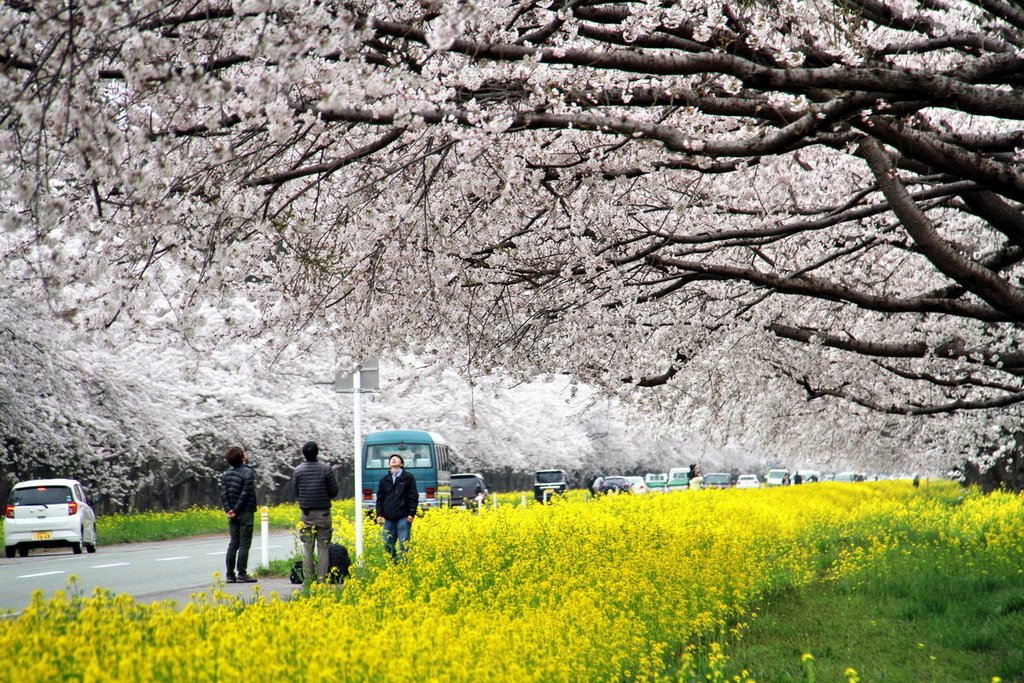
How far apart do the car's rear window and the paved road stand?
110 centimetres

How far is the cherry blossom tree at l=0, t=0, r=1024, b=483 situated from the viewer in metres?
5.24

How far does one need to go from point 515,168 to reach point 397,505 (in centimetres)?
688

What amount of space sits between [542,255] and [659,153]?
2.04 m

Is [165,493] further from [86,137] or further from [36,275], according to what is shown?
[86,137]

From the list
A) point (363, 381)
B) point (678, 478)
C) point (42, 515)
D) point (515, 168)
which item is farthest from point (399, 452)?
point (678, 478)

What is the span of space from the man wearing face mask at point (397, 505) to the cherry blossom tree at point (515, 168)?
204cm

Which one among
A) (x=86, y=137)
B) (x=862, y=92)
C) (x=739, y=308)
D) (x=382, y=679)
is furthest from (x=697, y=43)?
(x=739, y=308)

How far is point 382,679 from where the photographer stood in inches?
180

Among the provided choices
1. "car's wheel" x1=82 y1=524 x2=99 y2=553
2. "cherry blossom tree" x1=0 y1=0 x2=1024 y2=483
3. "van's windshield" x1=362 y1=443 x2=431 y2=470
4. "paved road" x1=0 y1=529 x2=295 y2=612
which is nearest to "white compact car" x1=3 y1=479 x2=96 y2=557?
"paved road" x1=0 y1=529 x2=295 y2=612

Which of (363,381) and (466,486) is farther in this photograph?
(466,486)

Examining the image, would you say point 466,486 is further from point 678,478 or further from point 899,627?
point 899,627

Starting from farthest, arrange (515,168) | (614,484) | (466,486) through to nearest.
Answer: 1. (614,484)
2. (466,486)
3. (515,168)

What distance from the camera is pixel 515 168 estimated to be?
307 inches

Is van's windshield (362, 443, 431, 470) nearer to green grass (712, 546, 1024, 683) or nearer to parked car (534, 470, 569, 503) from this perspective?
parked car (534, 470, 569, 503)
